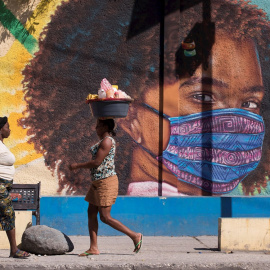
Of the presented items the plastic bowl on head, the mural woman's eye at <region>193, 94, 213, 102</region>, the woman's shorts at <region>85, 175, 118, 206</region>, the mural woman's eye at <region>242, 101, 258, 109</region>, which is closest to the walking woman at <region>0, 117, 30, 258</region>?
the woman's shorts at <region>85, 175, 118, 206</region>

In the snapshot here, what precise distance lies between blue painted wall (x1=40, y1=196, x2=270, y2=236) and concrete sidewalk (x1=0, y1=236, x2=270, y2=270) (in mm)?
956

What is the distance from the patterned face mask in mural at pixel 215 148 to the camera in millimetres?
9625

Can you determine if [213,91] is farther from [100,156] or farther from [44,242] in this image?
[44,242]

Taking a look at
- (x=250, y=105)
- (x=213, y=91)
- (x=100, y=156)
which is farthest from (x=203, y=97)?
(x=100, y=156)

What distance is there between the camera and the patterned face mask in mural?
31.6ft

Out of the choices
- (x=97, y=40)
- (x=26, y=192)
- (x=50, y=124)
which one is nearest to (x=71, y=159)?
(x=50, y=124)

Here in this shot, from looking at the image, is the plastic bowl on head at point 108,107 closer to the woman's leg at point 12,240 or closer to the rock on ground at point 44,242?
the rock on ground at point 44,242

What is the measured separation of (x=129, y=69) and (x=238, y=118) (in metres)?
1.96

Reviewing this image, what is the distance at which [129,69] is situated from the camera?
965 centimetres

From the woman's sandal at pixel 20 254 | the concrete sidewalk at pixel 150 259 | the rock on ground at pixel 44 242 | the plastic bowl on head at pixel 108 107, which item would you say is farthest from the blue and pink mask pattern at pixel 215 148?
the woman's sandal at pixel 20 254

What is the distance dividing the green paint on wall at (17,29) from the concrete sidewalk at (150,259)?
10.9 ft

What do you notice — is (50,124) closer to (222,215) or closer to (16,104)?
(16,104)

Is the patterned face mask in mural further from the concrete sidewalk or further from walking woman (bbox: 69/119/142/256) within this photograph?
walking woman (bbox: 69/119/142/256)

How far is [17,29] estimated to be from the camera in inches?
375
